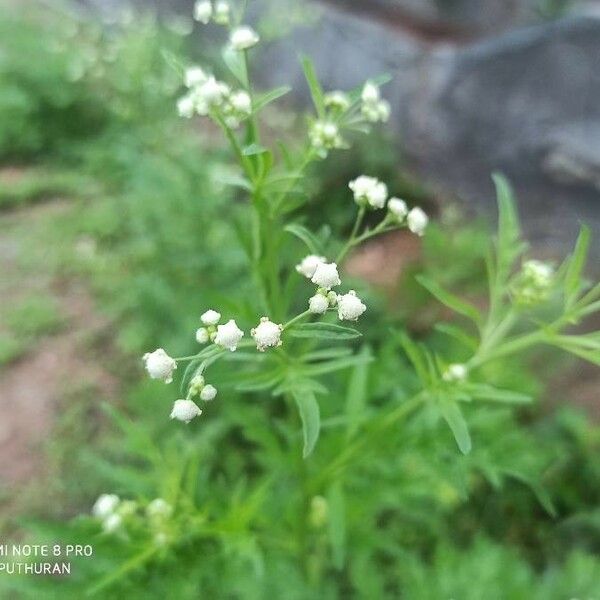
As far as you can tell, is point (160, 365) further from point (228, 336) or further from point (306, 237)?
point (306, 237)

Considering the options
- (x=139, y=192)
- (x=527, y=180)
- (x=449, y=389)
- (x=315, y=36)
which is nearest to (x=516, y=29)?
(x=527, y=180)

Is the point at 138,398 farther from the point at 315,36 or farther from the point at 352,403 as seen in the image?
the point at 315,36

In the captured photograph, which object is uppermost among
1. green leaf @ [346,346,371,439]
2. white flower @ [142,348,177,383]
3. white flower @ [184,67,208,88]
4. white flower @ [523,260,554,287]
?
white flower @ [184,67,208,88]

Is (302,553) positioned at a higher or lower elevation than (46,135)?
lower

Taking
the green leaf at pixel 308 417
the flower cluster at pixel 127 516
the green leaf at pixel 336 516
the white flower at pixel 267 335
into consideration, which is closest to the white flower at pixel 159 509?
the flower cluster at pixel 127 516

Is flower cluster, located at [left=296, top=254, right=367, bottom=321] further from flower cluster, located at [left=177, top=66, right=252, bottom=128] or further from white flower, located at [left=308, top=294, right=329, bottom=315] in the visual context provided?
flower cluster, located at [left=177, top=66, right=252, bottom=128]

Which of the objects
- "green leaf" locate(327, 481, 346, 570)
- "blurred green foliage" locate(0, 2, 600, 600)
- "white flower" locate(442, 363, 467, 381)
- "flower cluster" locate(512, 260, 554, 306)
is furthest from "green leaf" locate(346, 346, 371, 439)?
"flower cluster" locate(512, 260, 554, 306)
